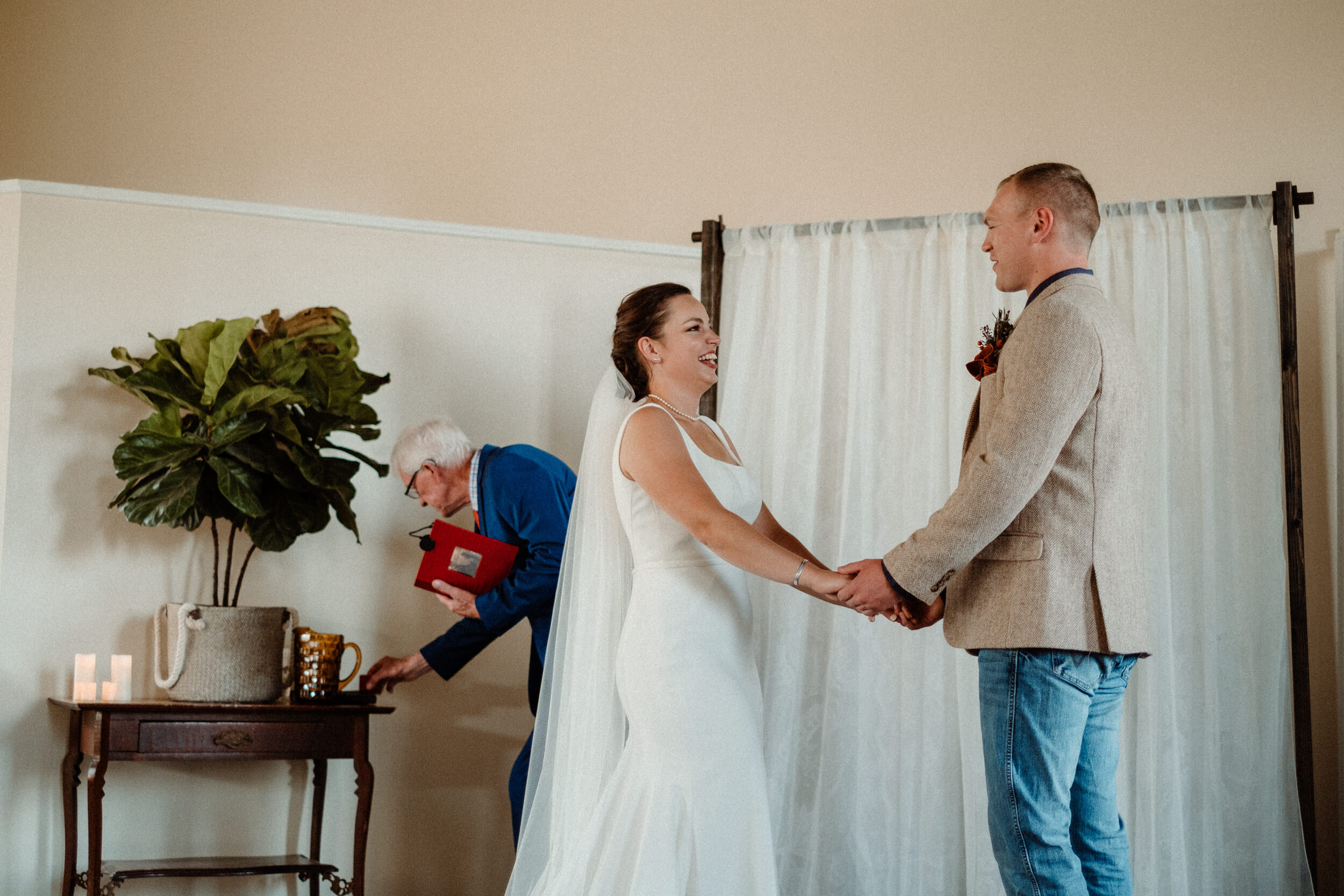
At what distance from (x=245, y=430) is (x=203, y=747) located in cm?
77

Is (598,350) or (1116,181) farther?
(1116,181)

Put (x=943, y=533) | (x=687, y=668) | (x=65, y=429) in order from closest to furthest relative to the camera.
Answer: (x=943, y=533), (x=687, y=668), (x=65, y=429)

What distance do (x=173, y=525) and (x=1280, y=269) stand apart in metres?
2.83

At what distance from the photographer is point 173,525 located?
2.88 metres

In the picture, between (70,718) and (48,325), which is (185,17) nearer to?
(48,325)

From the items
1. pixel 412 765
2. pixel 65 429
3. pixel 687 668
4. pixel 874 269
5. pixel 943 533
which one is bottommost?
pixel 412 765

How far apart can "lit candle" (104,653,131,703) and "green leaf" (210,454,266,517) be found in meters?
0.50

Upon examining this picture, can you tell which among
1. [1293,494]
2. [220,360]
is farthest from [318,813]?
[1293,494]

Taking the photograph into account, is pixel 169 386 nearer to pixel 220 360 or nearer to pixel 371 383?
pixel 220 360

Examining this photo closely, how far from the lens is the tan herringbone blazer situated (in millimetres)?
1864

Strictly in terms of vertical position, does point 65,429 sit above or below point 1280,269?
below

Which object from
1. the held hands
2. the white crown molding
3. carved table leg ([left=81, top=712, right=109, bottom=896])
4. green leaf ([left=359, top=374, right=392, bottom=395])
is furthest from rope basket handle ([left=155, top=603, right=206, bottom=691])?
the held hands

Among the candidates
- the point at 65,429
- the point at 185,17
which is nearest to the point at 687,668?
the point at 65,429

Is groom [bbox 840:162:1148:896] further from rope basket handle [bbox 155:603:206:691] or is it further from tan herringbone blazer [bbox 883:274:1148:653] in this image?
rope basket handle [bbox 155:603:206:691]
